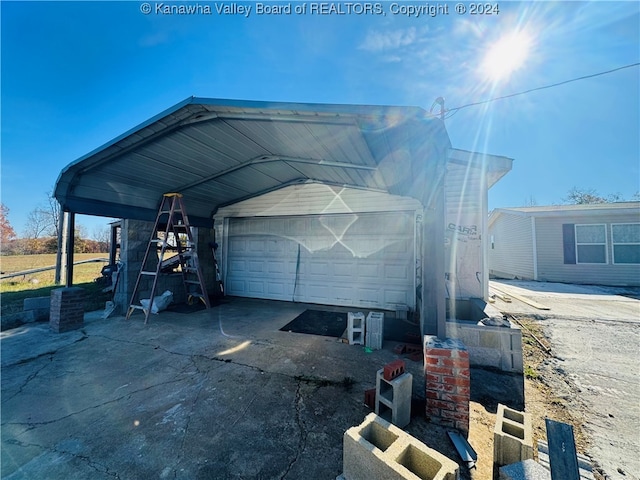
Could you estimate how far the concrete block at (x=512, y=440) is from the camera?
1534mm

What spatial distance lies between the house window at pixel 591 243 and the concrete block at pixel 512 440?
1118cm

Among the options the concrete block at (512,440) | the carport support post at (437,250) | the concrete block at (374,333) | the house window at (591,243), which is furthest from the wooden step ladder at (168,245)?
the house window at (591,243)

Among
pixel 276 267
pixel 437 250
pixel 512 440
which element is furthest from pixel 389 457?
pixel 276 267

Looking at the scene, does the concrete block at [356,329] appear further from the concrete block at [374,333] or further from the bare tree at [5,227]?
the bare tree at [5,227]

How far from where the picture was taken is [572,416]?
2.25 m

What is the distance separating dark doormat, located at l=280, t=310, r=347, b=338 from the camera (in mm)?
4426

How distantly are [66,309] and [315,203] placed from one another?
534cm

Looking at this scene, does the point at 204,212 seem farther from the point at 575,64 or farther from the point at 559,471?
the point at 575,64

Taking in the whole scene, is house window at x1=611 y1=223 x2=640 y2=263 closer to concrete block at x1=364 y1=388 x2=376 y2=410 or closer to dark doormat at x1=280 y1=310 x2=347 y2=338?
dark doormat at x1=280 y1=310 x2=347 y2=338

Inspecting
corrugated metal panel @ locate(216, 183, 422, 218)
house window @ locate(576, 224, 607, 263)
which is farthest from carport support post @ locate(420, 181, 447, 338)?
house window @ locate(576, 224, 607, 263)

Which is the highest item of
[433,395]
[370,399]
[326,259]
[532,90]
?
[532,90]

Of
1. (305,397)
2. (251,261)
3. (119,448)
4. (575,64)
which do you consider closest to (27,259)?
(251,261)

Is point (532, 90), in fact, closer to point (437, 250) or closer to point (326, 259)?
point (437, 250)

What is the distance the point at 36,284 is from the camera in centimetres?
812
